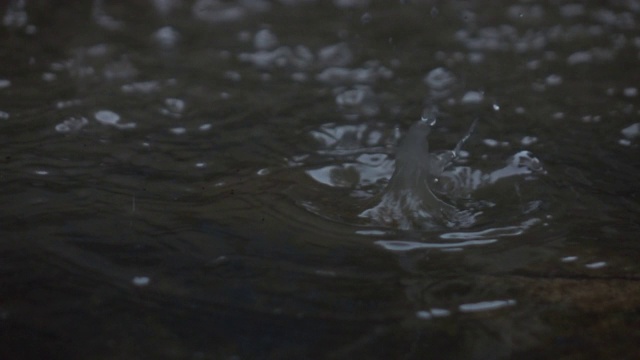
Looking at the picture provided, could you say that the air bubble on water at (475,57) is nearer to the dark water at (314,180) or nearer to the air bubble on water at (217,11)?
the dark water at (314,180)

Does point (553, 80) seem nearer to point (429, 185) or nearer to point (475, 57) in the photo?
point (475, 57)

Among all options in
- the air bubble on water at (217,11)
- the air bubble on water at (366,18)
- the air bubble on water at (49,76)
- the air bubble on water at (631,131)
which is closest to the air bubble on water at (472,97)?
the air bubble on water at (631,131)

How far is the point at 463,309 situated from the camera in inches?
47.5

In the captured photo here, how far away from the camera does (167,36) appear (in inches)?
96.2

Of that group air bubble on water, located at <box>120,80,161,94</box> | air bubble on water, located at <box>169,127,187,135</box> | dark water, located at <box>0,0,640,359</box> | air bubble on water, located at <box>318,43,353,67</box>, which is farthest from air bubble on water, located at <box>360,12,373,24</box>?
air bubble on water, located at <box>169,127,187,135</box>

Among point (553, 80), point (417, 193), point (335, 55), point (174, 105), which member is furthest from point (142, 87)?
point (553, 80)

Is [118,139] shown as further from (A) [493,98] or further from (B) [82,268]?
(A) [493,98]

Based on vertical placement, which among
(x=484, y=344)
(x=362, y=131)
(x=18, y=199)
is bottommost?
(x=484, y=344)

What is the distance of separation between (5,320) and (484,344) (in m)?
0.64

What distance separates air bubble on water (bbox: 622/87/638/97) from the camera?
213cm

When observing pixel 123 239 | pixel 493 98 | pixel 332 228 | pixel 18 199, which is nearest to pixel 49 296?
pixel 123 239

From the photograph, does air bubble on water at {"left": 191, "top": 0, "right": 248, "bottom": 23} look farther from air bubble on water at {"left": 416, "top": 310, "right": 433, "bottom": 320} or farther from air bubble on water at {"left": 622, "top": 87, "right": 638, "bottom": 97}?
air bubble on water at {"left": 416, "top": 310, "right": 433, "bottom": 320}

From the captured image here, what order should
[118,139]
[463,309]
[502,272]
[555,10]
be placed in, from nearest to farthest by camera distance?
[463,309], [502,272], [118,139], [555,10]

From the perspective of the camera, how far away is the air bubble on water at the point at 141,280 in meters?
1.24
